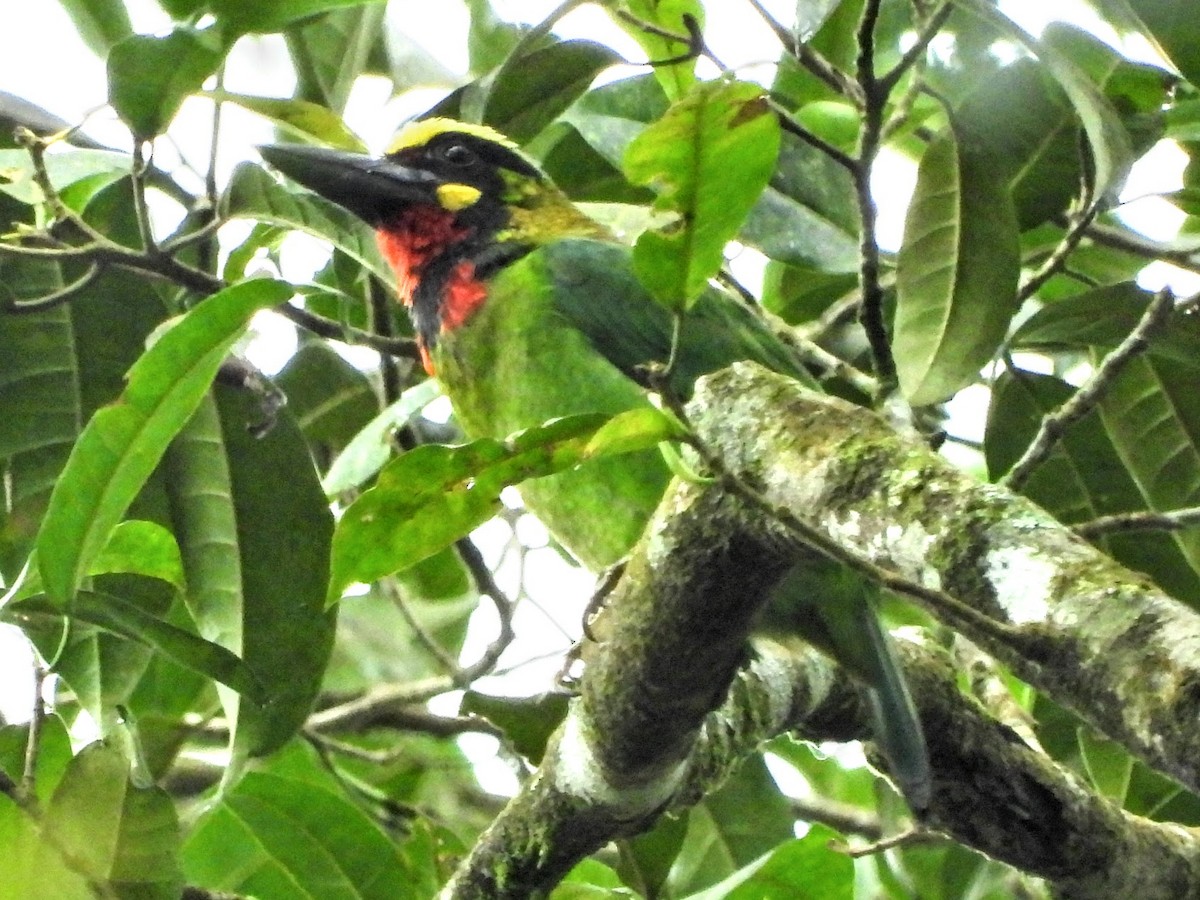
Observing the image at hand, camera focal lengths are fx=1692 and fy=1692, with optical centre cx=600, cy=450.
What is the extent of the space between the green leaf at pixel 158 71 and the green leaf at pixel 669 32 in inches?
20.3

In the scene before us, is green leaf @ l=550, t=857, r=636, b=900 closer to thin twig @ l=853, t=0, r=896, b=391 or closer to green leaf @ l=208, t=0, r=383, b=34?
thin twig @ l=853, t=0, r=896, b=391

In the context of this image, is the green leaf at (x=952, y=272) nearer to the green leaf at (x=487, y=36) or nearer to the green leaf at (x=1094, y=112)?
the green leaf at (x=1094, y=112)

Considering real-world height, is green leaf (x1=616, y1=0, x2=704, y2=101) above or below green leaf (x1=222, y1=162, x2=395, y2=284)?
above

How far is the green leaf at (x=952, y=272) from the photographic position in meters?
1.98

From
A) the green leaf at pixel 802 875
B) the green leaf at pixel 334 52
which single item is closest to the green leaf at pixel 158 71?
the green leaf at pixel 334 52

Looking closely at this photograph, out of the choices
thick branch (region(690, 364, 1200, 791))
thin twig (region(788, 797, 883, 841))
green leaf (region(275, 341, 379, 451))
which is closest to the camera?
thick branch (region(690, 364, 1200, 791))

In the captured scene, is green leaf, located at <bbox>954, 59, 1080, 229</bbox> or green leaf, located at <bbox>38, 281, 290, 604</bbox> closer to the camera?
green leaf, located at <bbox>38, 281, 290, 604</bbox>

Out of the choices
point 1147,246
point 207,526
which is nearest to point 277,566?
point 207,526

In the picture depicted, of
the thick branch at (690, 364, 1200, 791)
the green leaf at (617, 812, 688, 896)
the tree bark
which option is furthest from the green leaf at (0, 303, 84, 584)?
the thick branch at (690, 364, 1200, 791)

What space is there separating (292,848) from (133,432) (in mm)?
900

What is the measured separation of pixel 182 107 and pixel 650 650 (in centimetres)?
90

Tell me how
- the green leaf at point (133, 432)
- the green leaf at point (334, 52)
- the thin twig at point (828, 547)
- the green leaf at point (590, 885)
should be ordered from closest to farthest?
the thin twig at point (828, 547) → the green leaf at point (133, 432) → the green leaf at point (590, 885) → the green leaf at point (334, 52)

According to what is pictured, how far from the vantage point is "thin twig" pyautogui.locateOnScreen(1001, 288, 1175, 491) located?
5.55ft

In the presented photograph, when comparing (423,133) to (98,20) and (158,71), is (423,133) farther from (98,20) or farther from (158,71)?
(158,71)
